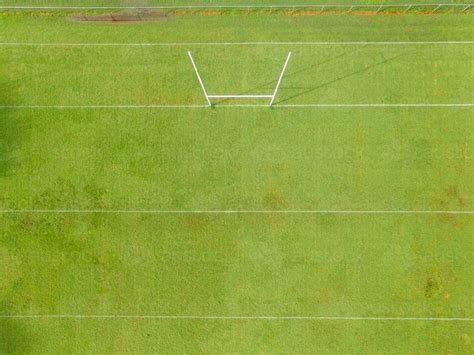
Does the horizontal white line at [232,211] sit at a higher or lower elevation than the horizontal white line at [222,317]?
higher

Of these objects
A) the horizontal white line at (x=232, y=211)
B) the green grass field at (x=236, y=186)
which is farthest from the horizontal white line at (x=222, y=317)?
the horizontal white line at (x=232, y=211)

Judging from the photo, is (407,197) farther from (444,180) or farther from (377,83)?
(377,83)

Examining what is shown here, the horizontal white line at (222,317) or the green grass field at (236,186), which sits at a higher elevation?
the green grass field at (236,186)

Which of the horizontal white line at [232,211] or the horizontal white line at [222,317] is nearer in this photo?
the horizontal white line at [222,317]

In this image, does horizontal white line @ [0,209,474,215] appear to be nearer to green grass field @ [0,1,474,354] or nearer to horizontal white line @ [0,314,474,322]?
green grass field @ [0,1,474,354]

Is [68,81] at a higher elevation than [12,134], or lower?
higher

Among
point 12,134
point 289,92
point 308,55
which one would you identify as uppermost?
point 308,55

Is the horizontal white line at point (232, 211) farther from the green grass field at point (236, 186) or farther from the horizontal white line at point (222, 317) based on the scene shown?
the horizontal white line at point (222, 317)

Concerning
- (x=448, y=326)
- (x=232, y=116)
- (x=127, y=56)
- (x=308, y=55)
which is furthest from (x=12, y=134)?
(x=448, y=326)
